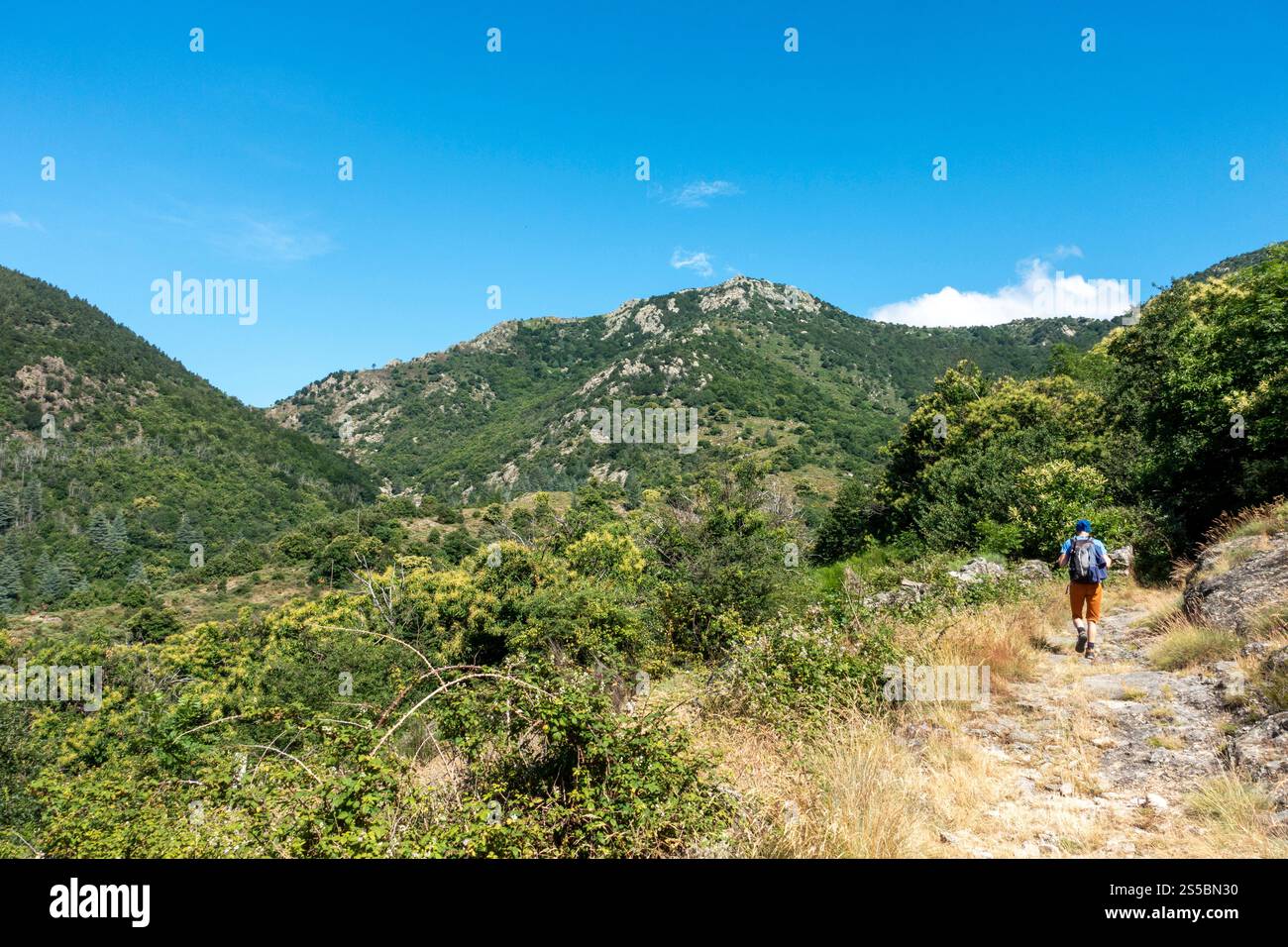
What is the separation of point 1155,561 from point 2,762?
4838 centimetres

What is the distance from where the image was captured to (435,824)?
3.35 metres

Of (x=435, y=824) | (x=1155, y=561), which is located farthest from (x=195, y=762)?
(x=1155, y=561)

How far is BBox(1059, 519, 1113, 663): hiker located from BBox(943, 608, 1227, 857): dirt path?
1.99 ft

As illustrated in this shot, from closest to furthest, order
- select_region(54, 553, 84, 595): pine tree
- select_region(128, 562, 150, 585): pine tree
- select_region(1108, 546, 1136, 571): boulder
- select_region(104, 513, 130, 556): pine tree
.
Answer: select_region(1108, 546, 1136, 571): boulder
select_region(128, 562, 150, 585): pine tree
select_region(54, 553, 84, 595): pine tree
select_region(104, 513, 130, 556): pine tree

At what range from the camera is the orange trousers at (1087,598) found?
7676mm

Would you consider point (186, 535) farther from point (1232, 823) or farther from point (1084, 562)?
point (1232, 823)

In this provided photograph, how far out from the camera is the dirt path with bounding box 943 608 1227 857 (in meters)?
3.66

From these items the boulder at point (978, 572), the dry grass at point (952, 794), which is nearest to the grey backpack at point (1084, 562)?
the dry grass at point (952, 794)

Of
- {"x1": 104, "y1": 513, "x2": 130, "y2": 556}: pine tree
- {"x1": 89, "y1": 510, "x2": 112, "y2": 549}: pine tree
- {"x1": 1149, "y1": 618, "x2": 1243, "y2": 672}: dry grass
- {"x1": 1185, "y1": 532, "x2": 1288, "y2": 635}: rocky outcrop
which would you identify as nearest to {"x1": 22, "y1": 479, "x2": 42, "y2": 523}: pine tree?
{"x1": 89, "y1": 510, "x2": 112, "y2": 549}: pine tree

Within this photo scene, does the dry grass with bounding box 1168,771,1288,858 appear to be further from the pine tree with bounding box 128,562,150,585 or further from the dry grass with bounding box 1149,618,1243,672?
the pine tree with bounding box 128,562,150,585

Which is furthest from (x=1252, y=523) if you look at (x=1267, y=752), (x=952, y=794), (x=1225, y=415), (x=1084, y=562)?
(x=952, y=794)

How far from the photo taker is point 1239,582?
7.20 metres

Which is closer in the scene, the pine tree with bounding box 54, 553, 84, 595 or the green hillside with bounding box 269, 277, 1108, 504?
the pine tree with bounding box 54, 553, 84, 595
